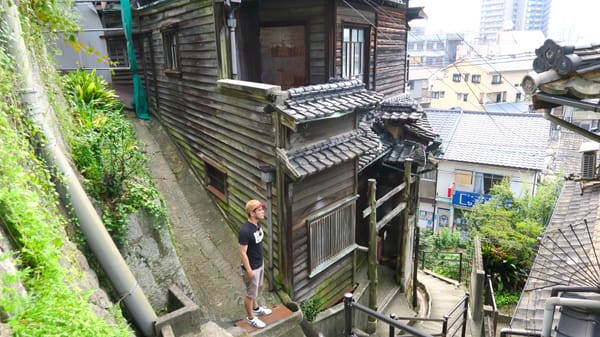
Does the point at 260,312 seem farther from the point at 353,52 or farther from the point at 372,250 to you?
the point at 353,52

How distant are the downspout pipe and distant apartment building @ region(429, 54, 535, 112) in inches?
1537

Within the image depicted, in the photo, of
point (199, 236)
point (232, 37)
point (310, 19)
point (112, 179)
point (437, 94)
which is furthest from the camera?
point (437, 94)

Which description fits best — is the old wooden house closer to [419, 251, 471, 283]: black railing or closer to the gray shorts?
the gray shorts

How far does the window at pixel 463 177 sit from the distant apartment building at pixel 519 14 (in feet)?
344

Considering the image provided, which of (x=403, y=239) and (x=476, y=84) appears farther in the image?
(x=476, y=84)

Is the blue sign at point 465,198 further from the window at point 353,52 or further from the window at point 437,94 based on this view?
the window at point 437,94

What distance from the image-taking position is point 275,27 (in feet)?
36.3

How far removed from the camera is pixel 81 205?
4867 mm

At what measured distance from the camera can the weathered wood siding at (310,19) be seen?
10.7 metres

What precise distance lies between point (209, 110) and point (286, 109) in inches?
155

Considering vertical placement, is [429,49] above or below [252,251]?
above

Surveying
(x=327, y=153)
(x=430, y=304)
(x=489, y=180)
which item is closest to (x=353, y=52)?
(x=327, y=153)

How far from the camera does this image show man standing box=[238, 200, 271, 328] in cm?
589

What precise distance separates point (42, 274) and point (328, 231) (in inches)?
249
